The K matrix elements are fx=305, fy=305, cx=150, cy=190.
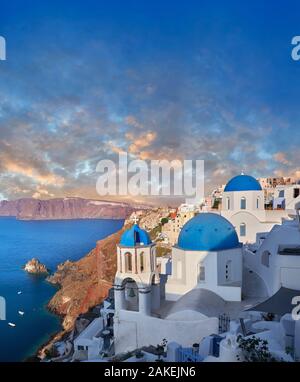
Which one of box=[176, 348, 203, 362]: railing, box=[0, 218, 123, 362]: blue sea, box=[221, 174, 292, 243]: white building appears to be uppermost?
box=[221, 174, 292, 243]: white building

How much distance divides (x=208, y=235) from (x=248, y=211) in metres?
6.19

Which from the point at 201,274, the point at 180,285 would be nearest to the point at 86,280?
the point at 180,285

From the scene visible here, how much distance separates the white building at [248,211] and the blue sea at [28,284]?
71.9 feet

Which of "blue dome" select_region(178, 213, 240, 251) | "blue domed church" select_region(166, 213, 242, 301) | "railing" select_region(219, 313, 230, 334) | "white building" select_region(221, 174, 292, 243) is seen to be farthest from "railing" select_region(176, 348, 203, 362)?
"white building" select_region(221, 174, 292, 243)

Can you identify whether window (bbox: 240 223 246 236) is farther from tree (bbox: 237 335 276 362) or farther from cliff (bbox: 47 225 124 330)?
cliff (bbox: 47 225 124 330)

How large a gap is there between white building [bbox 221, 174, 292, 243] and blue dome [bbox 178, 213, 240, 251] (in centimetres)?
537

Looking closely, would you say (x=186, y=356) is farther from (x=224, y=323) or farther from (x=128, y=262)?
(x=128, y=262)

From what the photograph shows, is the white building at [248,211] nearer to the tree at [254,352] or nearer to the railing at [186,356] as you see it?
the railing at [186,356]

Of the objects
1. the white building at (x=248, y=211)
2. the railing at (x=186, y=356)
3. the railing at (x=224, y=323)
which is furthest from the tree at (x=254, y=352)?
the white building at (x=248, y=211)

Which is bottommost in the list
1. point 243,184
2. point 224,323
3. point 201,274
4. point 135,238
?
point 224,323

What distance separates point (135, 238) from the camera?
34.3 feet

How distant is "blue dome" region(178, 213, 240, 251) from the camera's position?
10555 mm

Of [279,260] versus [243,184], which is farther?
[243,184]
